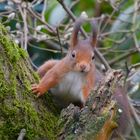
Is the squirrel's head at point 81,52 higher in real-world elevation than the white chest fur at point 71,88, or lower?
higher

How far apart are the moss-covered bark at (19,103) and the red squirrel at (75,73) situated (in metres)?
0.24

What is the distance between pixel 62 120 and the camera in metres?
1.78

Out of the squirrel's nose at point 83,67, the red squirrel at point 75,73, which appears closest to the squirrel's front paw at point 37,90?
the red squirrel at point 75,73

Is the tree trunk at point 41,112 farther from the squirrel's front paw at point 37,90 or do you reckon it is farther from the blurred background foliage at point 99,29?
the blurred background foliage at point 99,29

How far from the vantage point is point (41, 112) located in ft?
6.24

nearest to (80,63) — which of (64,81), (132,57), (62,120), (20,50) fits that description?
(64,81)

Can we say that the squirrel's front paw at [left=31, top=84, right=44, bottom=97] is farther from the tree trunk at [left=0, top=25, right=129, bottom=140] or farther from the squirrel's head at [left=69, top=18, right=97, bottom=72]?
the squirrel's head at [left=69, top=18, right=97, bottom=72]

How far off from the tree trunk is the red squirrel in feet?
0.94

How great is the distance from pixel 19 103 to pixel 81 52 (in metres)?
0.69

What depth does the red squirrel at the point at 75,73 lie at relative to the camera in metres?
2.29

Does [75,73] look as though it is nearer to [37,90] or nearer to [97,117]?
[37,90]

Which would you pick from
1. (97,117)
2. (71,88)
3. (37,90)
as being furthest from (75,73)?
(97,117)

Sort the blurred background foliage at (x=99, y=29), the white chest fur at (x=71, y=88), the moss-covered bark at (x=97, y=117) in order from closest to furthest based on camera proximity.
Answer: the moss-covered bark at (x=97, y=117), the white chest fur at (x=71, y=88), the blurred background foliage at (x=99, y=29)

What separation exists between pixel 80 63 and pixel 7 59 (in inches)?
20.9
